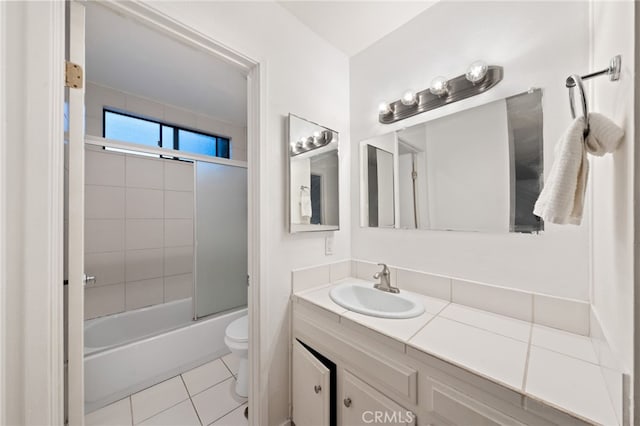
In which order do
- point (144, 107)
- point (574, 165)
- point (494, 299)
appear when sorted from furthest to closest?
point (144, 107)
point (494, 299)
point (574, 165)

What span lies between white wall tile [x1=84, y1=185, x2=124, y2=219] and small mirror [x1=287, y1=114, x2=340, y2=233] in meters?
1.98

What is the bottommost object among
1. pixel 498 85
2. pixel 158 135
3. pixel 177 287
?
pixel 177 287

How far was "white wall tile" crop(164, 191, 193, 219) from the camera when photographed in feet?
8.32

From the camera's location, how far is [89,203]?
2086 mm

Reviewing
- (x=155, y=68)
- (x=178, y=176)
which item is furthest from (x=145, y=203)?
(x=155, y=68)

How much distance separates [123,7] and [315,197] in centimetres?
118

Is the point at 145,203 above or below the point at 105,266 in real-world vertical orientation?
above

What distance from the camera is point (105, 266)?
2174mm

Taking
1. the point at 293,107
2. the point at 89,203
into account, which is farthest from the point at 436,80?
the point at 89,203

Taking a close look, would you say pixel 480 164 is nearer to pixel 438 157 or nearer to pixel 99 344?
pixel 438 157

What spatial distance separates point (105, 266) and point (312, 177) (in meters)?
2.21

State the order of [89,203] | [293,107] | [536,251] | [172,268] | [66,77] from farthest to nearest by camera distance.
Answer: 1. [172,268]
2. [89,203]
3. [293,107]
4. [536,251]
5. [66,77]

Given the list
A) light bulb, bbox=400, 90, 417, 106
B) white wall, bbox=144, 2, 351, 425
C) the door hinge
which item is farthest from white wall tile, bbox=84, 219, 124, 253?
light bulb, bbox=400, 90, 417, 106

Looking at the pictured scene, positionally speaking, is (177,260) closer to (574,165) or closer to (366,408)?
(366,408)
